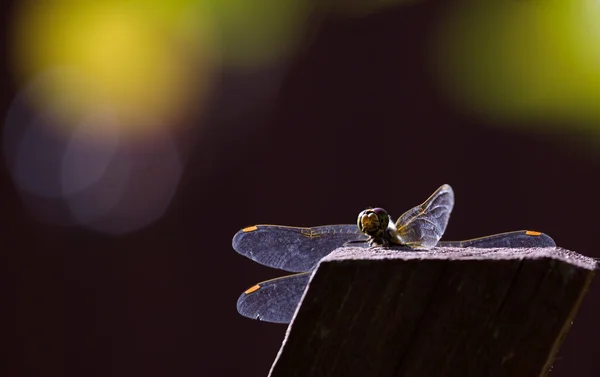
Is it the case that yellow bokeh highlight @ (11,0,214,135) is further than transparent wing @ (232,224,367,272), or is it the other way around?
yellow bokeh highlight @ (11,0,214,135)

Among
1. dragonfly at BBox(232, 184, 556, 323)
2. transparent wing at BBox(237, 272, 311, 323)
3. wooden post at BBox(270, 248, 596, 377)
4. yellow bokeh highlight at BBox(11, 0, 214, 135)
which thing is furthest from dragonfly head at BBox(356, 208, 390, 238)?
yellow bokeh highlight at BBox(11, 0, 214, 135)

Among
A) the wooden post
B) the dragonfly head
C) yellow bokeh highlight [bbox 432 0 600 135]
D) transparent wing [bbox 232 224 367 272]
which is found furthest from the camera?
yellow bokeh highlight [bbox 432 0 600 135]

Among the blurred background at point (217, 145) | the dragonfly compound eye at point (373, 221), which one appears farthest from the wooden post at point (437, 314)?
the blurred background at point (217, 145)

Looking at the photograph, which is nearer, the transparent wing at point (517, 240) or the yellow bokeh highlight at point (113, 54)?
the transparent wing at point (517, 240)

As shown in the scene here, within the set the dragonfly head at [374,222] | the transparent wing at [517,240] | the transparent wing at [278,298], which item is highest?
the transparent wing at [517,240]

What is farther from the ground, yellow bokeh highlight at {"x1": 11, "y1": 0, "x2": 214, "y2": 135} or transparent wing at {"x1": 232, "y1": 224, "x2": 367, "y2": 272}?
yellow bokeh highlight at {"x1": 11, "y1": 0, "x2": 214, "y2": 135}

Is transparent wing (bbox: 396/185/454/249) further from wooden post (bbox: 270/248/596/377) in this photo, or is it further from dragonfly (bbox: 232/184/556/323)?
wooden post (bbox: 270/248/596/377)

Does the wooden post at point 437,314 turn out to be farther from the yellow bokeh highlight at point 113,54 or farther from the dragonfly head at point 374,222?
the yellow bokeh highlight at point 113,54
